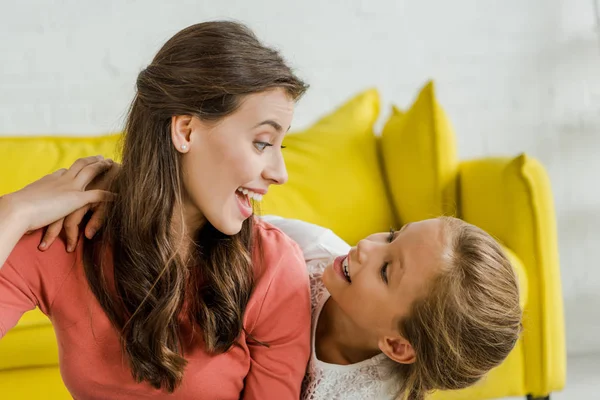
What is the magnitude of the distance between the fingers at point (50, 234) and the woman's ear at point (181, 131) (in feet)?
0.83

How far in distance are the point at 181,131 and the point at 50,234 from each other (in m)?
0.30

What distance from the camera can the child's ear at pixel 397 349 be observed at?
149 cm

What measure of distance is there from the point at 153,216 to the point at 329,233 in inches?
22.4

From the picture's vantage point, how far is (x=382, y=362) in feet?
5.07

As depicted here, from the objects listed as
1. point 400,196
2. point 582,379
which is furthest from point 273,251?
point 582,379

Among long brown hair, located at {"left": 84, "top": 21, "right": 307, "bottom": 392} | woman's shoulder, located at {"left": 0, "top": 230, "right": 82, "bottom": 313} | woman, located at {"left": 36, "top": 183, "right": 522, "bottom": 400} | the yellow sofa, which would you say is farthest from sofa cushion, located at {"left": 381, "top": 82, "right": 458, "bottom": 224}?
woman's shoulder, located at {"left": 0, "top": 230, "right": 82, "bottom": 313}

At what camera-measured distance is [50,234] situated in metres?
1.32

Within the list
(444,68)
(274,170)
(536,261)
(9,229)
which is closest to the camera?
(9,229)

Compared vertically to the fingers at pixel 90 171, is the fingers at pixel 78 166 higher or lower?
higher

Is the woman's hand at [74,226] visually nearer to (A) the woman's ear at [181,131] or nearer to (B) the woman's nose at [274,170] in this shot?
(A) the woman's ear at [181,131]

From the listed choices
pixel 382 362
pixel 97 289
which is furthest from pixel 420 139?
pixel 97 289

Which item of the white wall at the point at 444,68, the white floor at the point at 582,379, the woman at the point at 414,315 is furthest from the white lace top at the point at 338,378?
the white wall at the point at 444,68

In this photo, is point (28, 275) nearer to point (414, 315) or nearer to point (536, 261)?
point (414, 315)

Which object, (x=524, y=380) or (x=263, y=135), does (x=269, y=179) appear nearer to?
(x=263, y=135)
